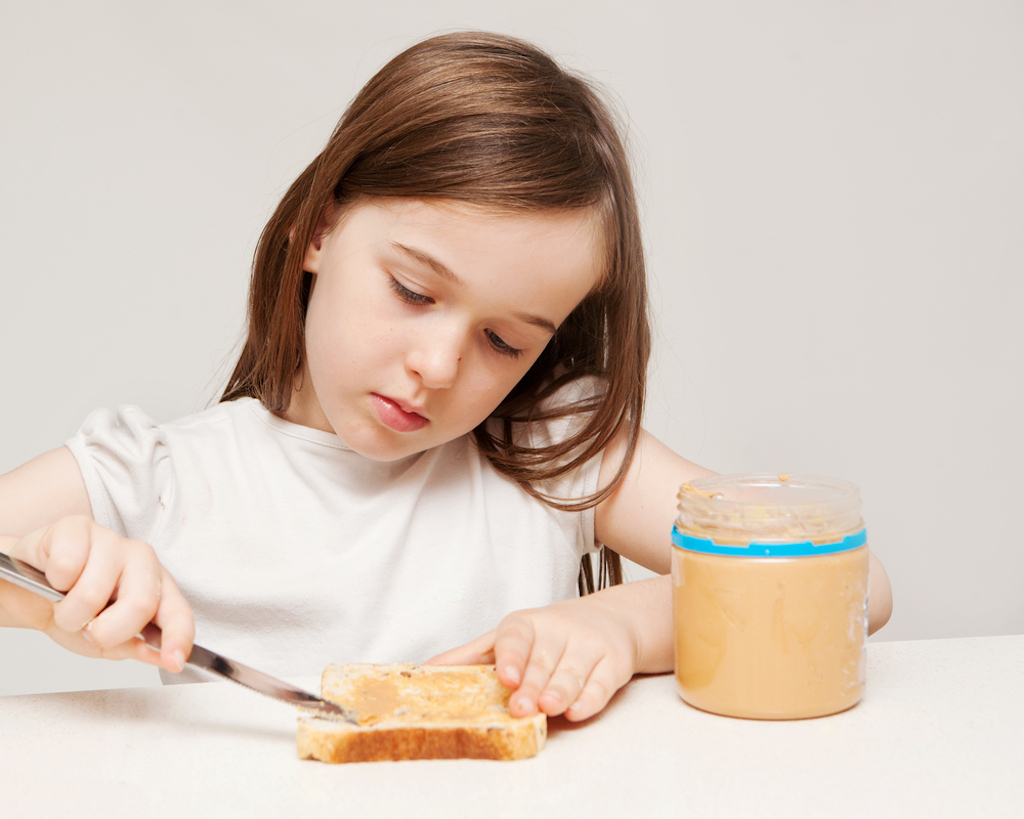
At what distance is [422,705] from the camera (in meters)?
0.63

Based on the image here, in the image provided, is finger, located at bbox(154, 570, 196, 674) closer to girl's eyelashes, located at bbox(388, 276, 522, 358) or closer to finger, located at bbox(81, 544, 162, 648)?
finger, located at bbox(81, 544, 162, 648)

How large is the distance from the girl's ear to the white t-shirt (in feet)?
0.64

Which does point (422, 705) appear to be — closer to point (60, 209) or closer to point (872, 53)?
point (60, 209)

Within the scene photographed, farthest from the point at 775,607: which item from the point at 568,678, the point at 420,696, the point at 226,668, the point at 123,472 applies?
the point at 123,472

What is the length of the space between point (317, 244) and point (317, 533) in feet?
1.08

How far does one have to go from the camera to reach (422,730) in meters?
0.56

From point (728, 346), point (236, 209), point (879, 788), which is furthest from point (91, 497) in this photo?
point (728, 346)

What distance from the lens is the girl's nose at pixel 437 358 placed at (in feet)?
2.75

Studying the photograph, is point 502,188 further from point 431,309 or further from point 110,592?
point 110,592

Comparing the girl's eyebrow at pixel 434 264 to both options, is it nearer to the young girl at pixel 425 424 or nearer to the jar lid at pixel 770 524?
the young girl at pixel 425 424

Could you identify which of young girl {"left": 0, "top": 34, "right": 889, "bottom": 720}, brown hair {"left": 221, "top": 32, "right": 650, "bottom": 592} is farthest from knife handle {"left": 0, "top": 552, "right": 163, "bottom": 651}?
brown hair {"left": 221, "top": 32, "right": 650, "bottom": 592}

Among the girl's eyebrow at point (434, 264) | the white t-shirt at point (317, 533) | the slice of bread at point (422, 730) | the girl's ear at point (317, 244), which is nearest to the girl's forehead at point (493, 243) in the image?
the girl's eyebrow at point (434, 264)

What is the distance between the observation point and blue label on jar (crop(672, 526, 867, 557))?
0.58m

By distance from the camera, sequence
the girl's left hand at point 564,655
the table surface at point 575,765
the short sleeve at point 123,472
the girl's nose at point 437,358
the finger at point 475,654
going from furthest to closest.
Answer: the short sleeve at point 123,472, the girl's nose at point 437,358, the finger at point 475,654, the girl's left hand at point 564,655, the table surface at point 575,765
